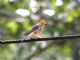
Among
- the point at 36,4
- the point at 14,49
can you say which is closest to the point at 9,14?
the point at 14,49

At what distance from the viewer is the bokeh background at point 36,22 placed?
15.6ft

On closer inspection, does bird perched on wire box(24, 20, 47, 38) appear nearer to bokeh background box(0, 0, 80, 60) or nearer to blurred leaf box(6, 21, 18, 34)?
bokeh background box(0, 0, 80, 60)

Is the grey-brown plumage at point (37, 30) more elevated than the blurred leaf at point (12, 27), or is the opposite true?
the grey-brown plumage at point (37, 30)

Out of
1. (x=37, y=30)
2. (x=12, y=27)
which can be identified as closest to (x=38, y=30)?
(x=37, y=30)

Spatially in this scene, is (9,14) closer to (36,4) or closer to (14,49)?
(14,49)

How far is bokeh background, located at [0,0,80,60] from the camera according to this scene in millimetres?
4750

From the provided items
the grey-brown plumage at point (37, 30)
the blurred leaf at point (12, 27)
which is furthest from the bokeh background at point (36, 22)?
the grey-brown plumage at point (37, 30)

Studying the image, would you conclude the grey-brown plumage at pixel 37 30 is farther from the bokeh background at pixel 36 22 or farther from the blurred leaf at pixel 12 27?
the blurred leaf at pixel 12 27

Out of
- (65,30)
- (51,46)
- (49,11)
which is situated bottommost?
(51,46)

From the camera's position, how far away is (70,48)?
546 centimetres

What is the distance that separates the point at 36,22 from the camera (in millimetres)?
4699

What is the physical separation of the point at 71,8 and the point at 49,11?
36 centimetres

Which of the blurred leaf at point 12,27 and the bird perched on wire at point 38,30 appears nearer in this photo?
the bird perched on wire at point 38,30

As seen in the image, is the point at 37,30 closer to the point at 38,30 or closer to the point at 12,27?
the point at 38,30
